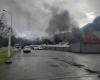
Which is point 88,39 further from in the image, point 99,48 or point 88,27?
point 88,27

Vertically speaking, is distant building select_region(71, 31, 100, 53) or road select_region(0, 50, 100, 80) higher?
distant building select_region(71, 31, 100, 53)

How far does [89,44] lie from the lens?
189 feet

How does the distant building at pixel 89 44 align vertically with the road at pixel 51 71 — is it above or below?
above

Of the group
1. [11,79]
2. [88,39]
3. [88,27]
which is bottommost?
[11,79]

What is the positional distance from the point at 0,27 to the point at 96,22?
33.8 meters

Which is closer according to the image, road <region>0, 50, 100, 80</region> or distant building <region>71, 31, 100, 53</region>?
road <region>0, 50, 100, 80</region>

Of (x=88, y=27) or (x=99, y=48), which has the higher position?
(x=88, y=27)

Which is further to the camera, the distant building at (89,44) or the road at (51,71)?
the distant building at (89,44)

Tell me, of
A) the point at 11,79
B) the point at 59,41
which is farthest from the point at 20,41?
the point at 11,79

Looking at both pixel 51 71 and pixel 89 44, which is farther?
pixel 89 44

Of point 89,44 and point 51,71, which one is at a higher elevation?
point 89,44

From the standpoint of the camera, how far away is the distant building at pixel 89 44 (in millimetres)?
56281

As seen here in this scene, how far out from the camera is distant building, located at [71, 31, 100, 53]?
185 feet

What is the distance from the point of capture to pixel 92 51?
56281 mm
